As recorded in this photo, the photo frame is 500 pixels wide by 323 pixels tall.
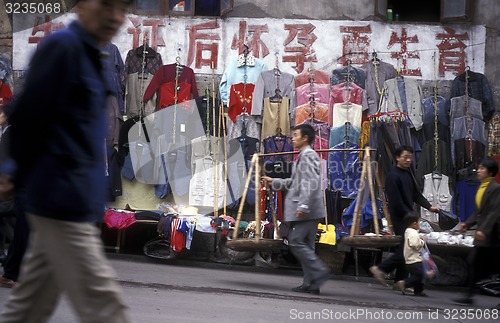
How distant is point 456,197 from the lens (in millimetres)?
11094

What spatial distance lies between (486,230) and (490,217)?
15cm

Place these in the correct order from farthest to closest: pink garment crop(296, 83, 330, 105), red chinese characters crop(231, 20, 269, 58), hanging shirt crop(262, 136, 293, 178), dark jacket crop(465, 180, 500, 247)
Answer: red chinese characters crop(231, 20, 269, 58) < pink garment crop(296, 83, 330, 105) < hanging shirt crop(262, 136, 293, 178) < dark jacket crop(465, 180, 500, 247)

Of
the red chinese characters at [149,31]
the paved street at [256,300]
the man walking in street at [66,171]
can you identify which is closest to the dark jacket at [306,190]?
the paved street at [256,300]

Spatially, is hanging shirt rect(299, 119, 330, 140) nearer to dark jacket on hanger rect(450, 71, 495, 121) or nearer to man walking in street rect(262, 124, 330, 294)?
dark jacket on hanger rect(450, 71, 495, 121)

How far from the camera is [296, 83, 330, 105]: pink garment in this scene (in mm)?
11430

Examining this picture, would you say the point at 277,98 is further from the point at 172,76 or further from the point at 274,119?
the point at 172,76

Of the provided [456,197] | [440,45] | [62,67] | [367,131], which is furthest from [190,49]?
[62,67]

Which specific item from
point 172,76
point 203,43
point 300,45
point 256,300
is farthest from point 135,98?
point 256,300

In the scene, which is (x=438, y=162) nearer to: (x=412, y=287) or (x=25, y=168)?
(x=412, y=287)

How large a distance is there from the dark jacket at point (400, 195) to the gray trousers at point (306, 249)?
1.21 metres

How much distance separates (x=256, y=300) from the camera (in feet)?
24.1

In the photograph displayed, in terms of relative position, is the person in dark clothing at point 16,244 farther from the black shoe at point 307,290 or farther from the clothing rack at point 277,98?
the clothing rack at point 277,98

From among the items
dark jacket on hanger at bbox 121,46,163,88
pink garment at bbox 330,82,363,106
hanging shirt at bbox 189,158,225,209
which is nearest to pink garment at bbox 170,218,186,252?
hanging shirt at bbox 189,158,225,209

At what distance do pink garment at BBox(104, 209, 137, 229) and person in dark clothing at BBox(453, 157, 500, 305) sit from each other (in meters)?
5.03
